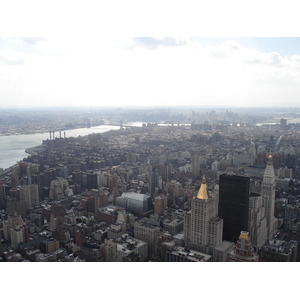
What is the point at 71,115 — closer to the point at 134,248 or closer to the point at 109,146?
the point at 109,146

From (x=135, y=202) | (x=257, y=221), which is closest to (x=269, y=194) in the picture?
(x=257, y=221)

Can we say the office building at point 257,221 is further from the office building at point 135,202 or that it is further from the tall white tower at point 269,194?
the office building at point 135,202

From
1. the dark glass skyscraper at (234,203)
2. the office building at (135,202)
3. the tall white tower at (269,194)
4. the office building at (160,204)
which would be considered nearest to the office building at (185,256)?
the dark glass skyscraper at (234,203)

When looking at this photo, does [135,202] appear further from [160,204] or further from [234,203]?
[234,203]

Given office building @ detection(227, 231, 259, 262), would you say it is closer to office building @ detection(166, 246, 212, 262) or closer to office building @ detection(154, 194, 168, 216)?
office building @ detection(166, 246, 212, 262)

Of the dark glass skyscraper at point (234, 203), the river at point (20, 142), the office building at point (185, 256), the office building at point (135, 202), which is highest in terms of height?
the river at point (20, 142)

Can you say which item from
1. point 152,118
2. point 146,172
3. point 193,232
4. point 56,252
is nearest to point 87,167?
point 146,172
